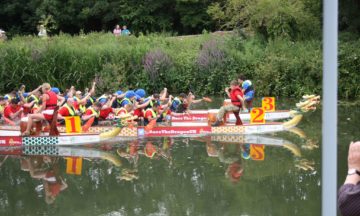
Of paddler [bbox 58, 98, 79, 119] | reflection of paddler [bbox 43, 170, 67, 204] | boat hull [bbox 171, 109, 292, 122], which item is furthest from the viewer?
boat hull [bbox 171, 109, 292, 122]

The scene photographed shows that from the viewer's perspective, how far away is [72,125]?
37.2 feet

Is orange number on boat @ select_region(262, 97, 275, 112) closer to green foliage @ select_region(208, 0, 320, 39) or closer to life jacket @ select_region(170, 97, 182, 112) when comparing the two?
life jacket @ select_region(170, 97, 182, 112)

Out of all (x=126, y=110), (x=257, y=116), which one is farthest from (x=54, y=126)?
(x=257, y=116)

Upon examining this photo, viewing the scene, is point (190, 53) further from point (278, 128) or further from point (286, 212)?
point (286, 212)

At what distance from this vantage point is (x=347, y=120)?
13.8 m

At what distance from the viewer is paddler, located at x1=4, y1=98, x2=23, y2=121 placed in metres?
12.5

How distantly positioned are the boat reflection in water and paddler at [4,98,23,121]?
54.1 inches

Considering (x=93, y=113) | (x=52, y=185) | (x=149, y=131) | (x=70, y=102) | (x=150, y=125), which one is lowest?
(x=52, y=185)

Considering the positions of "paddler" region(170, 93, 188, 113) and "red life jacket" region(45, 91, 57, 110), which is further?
"paddler" region(170, 93, 188, 113)

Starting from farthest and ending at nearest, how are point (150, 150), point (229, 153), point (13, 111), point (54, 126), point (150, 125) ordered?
point (13, 111) → point (150, 125) → point (54, 126) → point (150, 150) → point (229, 153)

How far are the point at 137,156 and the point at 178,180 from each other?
2021mm

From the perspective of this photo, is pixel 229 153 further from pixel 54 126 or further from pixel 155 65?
pixel 155 65

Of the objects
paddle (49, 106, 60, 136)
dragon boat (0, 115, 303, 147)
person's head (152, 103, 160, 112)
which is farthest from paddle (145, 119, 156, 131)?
paddle (49, 106, 60, 136)

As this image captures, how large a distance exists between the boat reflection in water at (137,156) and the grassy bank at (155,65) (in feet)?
28.0
